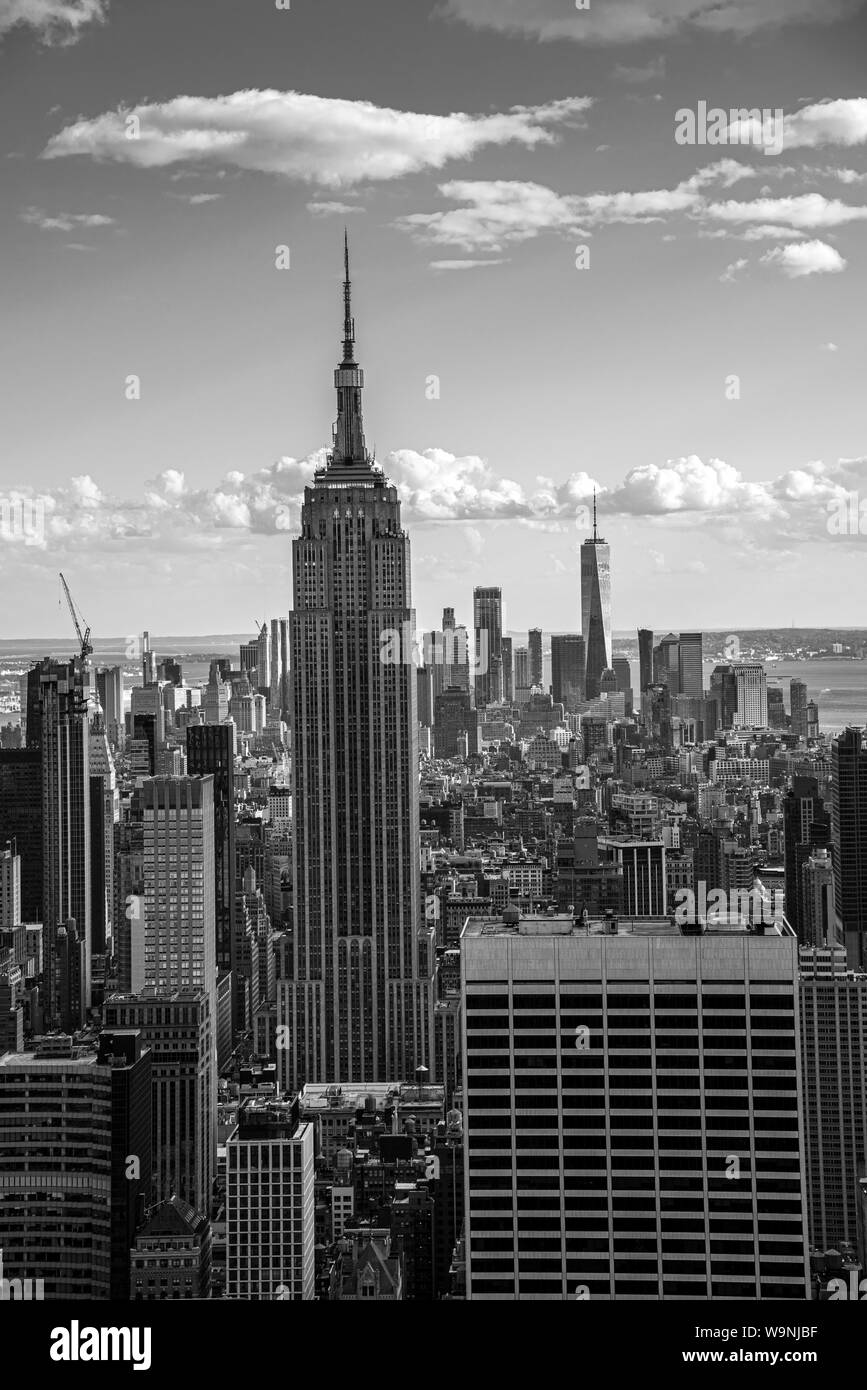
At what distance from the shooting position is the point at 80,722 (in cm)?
1688

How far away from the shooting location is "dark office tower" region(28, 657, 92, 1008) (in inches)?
628

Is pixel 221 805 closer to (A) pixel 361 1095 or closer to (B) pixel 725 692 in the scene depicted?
(A) pixel 361 1095

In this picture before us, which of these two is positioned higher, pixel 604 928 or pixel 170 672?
pixel 170 672

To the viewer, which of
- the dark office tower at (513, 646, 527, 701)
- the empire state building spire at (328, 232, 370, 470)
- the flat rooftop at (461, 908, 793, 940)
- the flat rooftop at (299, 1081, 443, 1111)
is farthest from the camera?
the empire state building spire at (328, 232, 370, 470)

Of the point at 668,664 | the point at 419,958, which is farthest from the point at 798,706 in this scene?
the point at 419,958

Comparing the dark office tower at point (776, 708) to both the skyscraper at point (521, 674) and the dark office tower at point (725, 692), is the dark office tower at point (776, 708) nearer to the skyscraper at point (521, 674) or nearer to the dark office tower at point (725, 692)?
the dark office tower at point (725, 692)

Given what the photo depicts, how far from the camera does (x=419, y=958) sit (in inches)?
663

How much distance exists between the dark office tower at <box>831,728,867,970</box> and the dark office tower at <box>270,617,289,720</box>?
5820 mm

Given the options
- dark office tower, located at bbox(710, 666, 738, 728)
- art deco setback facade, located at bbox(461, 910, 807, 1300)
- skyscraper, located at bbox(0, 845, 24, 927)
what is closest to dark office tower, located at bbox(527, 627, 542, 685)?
dark office tower, located at bbox(710, 666, 738, 728)

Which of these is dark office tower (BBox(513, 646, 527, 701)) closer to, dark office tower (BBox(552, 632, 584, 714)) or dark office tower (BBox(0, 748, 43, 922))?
dark office tower (BBox(552, 632, 584, 714))

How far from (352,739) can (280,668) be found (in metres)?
1.28

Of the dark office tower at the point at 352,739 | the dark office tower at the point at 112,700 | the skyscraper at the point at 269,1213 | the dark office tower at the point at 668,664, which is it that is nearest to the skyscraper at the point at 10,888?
the dark office tower at the point at 112,700

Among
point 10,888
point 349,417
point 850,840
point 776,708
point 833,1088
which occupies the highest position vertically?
point 349,417

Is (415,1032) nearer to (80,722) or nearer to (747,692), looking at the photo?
(80,722)
